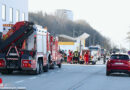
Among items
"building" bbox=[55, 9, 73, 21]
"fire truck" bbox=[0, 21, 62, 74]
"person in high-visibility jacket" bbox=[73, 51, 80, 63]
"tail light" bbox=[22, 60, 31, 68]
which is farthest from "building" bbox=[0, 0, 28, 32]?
"building" bbox=[55, 9, 73, 21]

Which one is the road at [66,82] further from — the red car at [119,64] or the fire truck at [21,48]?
the red car at [119,64]

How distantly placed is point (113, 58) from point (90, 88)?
26.9ft

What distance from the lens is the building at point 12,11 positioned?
1335 inches

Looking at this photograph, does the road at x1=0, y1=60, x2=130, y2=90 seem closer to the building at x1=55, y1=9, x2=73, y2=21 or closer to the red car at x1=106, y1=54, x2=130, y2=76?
the red car at x1=106, y1=54, x2=130, y2=76

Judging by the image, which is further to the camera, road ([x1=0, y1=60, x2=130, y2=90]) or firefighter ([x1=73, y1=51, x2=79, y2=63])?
→ firefighter ([x1=73, y1=51, x2=79, y2=63])

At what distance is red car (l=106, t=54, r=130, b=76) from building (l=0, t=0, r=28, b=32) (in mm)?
14121

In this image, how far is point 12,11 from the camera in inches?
1441

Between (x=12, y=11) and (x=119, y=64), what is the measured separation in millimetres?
17764

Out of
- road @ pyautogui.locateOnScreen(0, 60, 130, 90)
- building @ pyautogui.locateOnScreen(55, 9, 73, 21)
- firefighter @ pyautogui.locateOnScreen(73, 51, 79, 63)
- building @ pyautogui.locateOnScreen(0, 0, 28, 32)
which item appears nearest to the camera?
road @ pyautogui.locateOnScreen(0, 60, 130, 90)

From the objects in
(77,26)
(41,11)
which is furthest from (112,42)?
(41,11)

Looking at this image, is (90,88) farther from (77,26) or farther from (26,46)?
(77,26)

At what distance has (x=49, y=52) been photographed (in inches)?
1044

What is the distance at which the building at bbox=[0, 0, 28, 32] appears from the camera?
111 ft

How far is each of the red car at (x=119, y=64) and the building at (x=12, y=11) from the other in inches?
556
